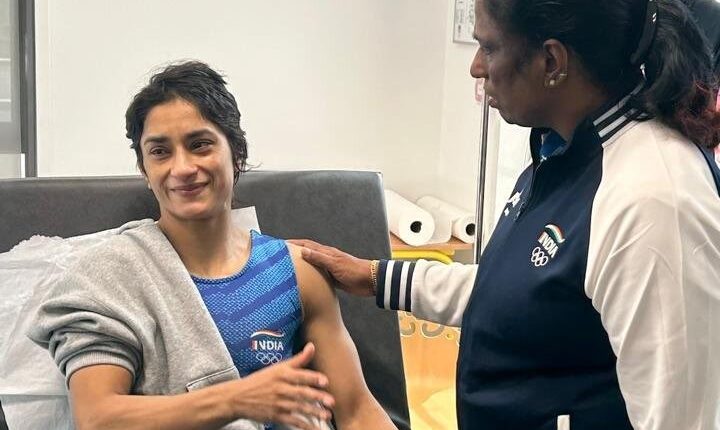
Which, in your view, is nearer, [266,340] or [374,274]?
[266,340]

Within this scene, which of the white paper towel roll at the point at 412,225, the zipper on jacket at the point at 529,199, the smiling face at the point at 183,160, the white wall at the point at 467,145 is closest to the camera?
the zipper on jacket at the point at 529,199

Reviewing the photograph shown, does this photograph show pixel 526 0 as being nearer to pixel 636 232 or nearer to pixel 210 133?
pixel 636 232

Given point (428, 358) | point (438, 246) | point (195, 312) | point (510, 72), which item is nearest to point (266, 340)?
point (195, 312)

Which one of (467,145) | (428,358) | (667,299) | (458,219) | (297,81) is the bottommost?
(428,358)

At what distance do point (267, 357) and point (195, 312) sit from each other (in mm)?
176

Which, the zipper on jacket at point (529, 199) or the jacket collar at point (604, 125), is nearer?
the jacket collar at point (604, 125)

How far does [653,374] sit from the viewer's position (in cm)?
108

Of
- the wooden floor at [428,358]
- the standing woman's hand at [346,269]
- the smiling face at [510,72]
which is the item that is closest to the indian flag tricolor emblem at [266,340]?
the standing woman's hand at [346,269]

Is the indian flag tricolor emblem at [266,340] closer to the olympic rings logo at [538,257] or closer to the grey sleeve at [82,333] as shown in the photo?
the grey sleeve at [82,333]

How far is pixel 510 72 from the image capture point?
123 cm

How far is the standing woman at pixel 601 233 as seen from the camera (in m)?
1.07

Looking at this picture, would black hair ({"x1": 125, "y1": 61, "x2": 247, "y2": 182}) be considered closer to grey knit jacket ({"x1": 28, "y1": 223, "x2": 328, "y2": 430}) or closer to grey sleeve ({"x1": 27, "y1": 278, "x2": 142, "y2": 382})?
grey knit jacket ({"x1": 28, "y1": 223, "x2": 328, "y2": 430})

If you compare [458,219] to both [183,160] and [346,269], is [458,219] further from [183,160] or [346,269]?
[183,160]

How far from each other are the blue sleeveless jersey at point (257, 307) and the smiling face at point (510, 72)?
0.61m
